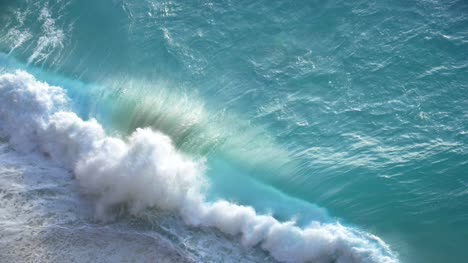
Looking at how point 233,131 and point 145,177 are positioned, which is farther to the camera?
point 233,131

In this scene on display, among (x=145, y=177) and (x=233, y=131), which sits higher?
(x=233, y=131)

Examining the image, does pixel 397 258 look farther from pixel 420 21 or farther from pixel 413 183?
pixel 420 21

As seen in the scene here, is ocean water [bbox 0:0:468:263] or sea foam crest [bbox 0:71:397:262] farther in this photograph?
ocean water [bbox 0:0:468:263]

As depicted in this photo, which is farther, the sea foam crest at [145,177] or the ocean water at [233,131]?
the ocean water at [233,131]

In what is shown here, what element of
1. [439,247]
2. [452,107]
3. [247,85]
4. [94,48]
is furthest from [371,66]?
[94,48]
